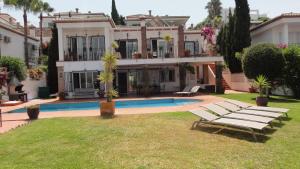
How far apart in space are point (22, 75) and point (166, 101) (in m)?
12.3

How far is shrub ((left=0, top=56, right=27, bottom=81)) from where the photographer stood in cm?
2709

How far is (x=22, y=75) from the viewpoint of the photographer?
91.7 ft

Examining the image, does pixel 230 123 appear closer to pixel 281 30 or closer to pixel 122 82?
pixel 281 30

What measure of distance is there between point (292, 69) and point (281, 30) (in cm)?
775

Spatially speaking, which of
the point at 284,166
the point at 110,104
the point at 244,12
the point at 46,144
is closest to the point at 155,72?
the point at 244,12

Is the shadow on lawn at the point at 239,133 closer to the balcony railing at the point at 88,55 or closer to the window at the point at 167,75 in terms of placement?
the balcony railing at the point at 88,55

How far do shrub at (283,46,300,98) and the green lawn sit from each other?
→ 39.2ft

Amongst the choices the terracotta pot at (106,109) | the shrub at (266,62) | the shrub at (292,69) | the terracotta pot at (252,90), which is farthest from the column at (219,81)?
the terracotta pot at (106,109)

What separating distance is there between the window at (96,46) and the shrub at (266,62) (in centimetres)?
1482

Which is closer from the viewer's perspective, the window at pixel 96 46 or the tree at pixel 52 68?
the window at pixel 96 46

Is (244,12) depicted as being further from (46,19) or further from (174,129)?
(46,19)

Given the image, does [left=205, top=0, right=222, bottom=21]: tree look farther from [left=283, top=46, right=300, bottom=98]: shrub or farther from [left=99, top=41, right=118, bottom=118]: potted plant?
[left=99, top=41, right=118, bottom=118]: potted plant

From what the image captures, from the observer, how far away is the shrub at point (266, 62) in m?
22.3

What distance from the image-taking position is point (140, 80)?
112 ft
